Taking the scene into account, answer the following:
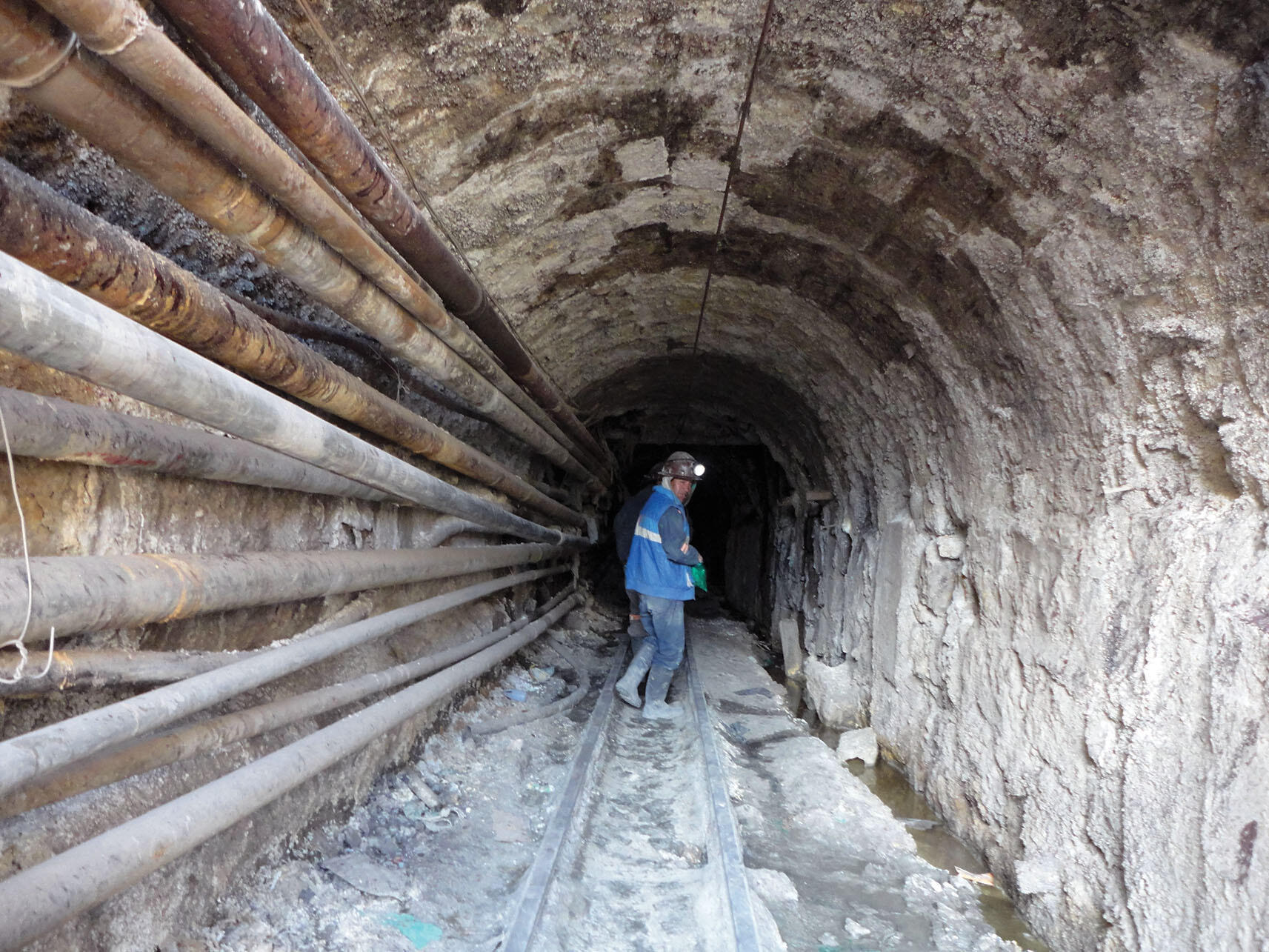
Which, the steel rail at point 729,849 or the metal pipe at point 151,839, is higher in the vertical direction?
the metal pipe at point 151,839

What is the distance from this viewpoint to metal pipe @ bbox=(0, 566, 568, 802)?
141cm

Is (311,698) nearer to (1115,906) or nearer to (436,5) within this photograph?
(436,5)

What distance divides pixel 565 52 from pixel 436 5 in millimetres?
506

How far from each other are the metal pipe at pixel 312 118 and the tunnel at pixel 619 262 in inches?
0.4

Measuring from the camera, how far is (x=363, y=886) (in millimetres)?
2707

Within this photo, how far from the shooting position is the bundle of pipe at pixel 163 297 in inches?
60.4

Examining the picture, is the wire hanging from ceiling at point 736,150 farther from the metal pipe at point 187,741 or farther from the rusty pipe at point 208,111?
the metal pipe at point 187,741

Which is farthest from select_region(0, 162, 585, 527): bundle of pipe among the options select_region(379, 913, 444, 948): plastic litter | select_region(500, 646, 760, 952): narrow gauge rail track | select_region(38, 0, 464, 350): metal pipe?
select_region(500, 646, 760, 952): narrow gauge rail track

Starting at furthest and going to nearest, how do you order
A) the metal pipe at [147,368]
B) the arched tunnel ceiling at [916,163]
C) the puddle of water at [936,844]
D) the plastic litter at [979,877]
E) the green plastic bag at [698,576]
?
1. the green plastic bag at [698,576]
2. the plastic litter at [979,877]
3. the puddle of water at [936,844]
4. the arched tunnel ceiling at [916,163]
5. the metal pipe at [147,368]

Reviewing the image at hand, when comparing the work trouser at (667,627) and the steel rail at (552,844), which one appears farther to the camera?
the work trouser at (667,627)

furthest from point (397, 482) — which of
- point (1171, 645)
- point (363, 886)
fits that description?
point (1171, 645)

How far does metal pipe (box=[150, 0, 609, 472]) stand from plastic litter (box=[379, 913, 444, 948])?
234 centimetres

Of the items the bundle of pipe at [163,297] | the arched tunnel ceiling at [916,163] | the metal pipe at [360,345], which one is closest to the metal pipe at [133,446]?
the bundle of pipe at [163,297]

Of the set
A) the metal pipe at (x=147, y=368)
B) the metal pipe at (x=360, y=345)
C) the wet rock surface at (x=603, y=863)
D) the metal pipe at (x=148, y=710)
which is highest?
the metal pipe at (x=360, y=345)
